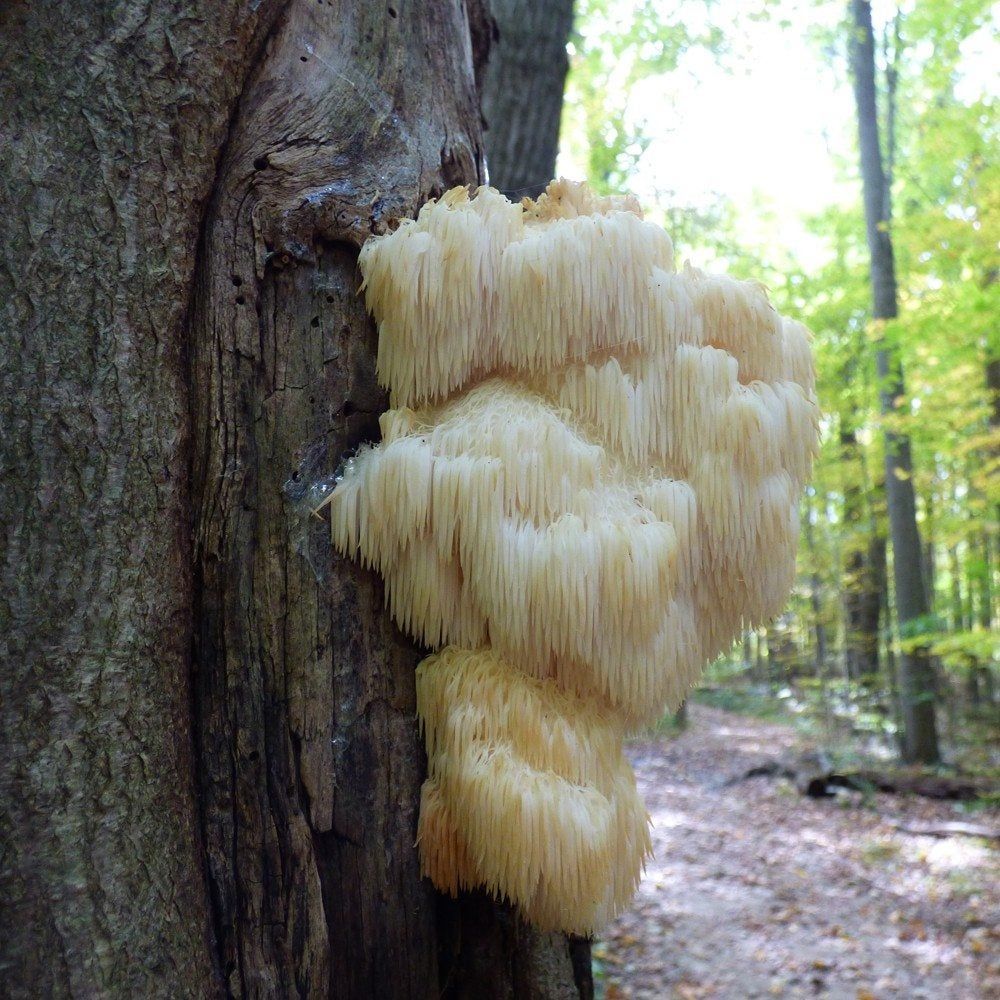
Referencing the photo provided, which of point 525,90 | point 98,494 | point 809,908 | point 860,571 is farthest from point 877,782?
point 98,494

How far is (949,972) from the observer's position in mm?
4840

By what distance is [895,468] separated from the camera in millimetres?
9531

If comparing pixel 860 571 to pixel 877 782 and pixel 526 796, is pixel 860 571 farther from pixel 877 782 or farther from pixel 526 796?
pixel 526 796

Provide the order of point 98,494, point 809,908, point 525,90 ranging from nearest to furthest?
point 98,494
point 525,90
point 809,908

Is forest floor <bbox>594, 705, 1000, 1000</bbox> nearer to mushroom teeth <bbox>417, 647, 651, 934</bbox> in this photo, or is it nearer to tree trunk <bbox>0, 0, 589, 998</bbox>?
mushroom teeth <bbox>417, 647, 651, 934</bbox>

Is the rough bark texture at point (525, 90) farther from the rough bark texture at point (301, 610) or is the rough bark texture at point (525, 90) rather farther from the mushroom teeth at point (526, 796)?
the mushroom teeth at point (526, 796)

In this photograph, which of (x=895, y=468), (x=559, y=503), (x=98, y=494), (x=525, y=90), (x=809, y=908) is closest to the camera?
(x=98, y=494)

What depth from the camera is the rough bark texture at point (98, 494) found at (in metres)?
1.18

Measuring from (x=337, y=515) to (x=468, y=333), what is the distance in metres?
0.45

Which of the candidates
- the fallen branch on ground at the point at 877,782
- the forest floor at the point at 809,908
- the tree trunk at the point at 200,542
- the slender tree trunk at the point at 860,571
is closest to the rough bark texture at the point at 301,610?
the tree trunk at the point at 200,542

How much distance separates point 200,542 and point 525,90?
3027 millimetres

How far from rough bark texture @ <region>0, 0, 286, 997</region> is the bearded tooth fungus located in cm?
37

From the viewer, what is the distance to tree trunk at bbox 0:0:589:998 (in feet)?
3.98

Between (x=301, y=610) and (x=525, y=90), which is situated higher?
(x=525, y=90)
